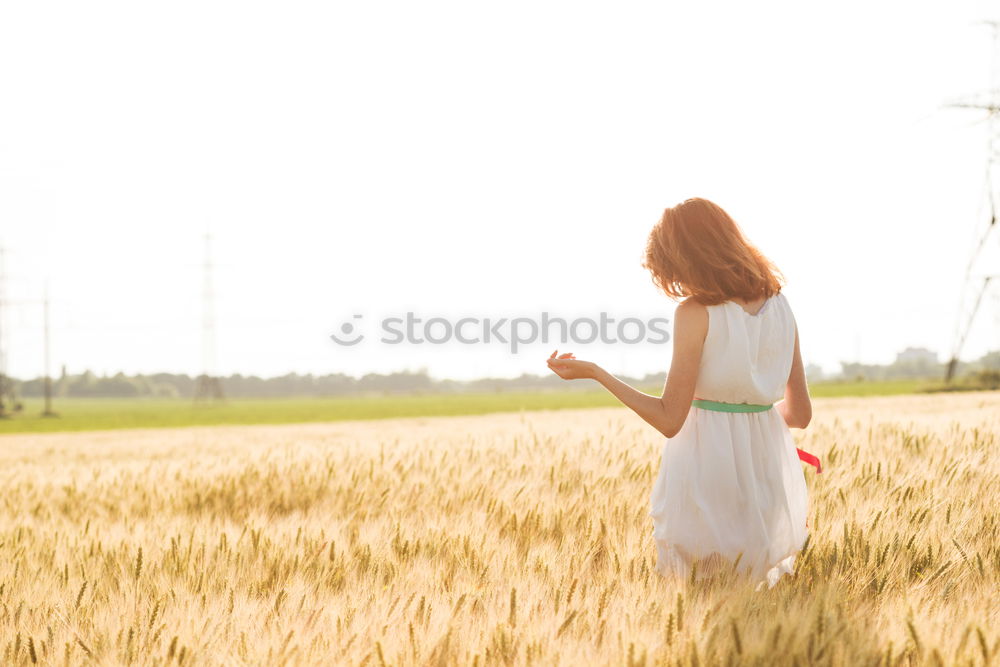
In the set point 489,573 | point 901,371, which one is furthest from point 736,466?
point 901,371

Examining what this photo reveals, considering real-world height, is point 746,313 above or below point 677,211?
below

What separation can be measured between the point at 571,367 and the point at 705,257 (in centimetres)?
59

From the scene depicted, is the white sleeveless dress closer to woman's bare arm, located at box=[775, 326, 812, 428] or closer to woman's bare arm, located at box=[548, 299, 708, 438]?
woman's bare arm, located at box=[548, 299, 708, 438]

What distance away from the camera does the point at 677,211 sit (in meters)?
2.82

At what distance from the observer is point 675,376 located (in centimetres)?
268

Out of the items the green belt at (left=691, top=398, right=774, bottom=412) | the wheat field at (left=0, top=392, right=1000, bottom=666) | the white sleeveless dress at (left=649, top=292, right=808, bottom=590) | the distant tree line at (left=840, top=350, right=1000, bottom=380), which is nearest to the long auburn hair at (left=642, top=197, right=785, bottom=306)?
the white sleeveless dress at (left=649, top=292, right=808, bottom=590)

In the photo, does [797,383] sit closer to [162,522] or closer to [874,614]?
[874,614]

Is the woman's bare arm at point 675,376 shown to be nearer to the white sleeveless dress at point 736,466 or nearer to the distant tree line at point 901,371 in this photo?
the white sleeveless dress at point 736,466

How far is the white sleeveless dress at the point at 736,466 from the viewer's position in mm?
2758

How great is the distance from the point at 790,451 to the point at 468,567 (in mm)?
1253

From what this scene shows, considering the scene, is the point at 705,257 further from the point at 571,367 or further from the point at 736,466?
the point at 736,466

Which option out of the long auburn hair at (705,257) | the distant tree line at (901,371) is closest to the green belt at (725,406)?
→ the long auburn hair at (705,257)

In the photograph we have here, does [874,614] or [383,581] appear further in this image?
[383,581]

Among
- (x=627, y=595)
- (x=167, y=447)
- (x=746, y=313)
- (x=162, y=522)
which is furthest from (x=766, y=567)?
(x=167, y=447)
